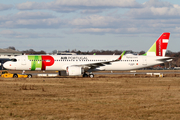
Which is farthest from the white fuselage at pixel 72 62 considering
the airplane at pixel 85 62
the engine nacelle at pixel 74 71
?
the engine nacelle at pixel 74 71

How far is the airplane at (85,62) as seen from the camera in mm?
48688

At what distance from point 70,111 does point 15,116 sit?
3117 millimetres

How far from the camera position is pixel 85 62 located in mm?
50719

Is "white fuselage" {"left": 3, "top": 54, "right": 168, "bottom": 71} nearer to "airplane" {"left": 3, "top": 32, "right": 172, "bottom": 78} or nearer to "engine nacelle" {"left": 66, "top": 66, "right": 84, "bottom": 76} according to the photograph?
"airplane" {"left": 3, "top": 32, "right": 172, "bottom": 78}

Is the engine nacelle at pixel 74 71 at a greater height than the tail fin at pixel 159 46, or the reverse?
the tail fin at pixel 159 46

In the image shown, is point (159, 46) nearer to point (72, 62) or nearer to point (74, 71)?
point (72, 62)

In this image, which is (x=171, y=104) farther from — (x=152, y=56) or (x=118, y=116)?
(x=152, y=56)

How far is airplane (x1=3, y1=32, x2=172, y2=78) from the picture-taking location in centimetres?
4869

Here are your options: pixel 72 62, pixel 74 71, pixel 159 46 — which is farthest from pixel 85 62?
pixel 159 46

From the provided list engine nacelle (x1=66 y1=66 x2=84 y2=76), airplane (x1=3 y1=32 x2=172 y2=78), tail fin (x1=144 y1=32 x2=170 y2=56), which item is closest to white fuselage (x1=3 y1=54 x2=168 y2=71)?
airplane (x1=3 y1=32 x2=172 y2=78)

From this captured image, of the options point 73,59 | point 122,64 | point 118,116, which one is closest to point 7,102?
point 118,116

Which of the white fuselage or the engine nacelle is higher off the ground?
the white fuselage

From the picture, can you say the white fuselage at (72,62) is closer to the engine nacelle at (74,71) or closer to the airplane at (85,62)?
the airplane at (85,62)

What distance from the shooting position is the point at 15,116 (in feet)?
49.3
